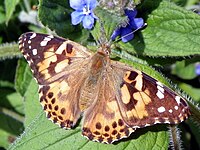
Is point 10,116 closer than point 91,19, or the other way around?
point 91,19

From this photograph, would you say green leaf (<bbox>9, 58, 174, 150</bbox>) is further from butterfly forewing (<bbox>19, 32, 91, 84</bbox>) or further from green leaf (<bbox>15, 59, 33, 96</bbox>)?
green leaf (<bbox>15, 59, 33, 96</bbox>)

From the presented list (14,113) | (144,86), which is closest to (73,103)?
(144,86)

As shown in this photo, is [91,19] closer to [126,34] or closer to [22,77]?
[126,34]

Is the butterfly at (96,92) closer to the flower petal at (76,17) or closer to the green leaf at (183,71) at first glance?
the flower petal at (76,17)

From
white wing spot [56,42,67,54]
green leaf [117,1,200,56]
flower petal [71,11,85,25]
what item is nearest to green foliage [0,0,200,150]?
green leaf [117,1,200,56]

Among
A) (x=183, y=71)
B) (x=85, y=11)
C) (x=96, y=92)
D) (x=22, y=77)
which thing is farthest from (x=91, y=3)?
(x=183, y=71)

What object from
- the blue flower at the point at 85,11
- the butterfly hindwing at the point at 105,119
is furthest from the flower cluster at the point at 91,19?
the butterfly hindwing at the point at 105,119

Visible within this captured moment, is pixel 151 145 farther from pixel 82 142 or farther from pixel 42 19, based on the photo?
pixel 42 19
